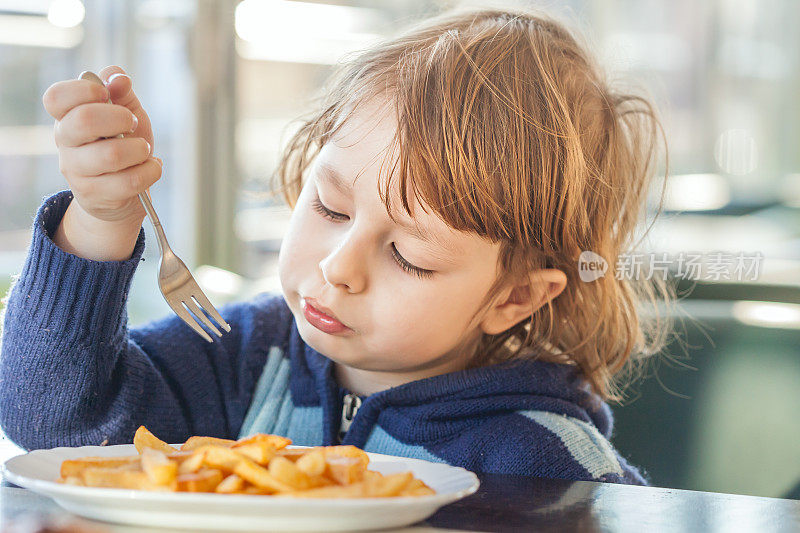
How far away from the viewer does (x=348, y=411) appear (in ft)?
3.71

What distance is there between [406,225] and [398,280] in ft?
0.20

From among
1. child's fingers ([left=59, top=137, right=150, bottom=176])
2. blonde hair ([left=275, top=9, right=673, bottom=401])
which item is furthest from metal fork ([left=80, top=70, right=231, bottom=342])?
blonde hair ([left=275, top=9, right=673, bottom=401])

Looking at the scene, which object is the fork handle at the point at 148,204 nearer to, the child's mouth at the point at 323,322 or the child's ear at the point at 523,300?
the child's mouth at the point at 323,322

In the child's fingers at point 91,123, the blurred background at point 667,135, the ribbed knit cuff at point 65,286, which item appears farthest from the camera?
the blurred background at point 667,135

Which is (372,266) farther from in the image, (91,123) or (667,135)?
(667,135)

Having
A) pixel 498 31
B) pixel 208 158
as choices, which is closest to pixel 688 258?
pixel 498 31

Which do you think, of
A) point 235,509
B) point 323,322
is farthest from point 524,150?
point 235,509

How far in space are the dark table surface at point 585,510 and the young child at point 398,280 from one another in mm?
247

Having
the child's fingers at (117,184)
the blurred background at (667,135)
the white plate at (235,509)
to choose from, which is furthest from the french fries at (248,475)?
the blurred background at (667,135)

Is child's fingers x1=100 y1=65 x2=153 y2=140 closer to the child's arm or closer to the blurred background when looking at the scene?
the child's arm

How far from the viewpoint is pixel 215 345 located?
118cm

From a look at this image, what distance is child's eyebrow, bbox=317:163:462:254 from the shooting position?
3.16 feet

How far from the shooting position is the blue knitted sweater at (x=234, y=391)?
929 mm

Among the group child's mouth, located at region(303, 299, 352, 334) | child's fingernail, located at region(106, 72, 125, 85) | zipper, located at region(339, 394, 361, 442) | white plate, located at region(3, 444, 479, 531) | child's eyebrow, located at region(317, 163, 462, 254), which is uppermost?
child's fingernail, located at region(106, 72, 125, 85)
